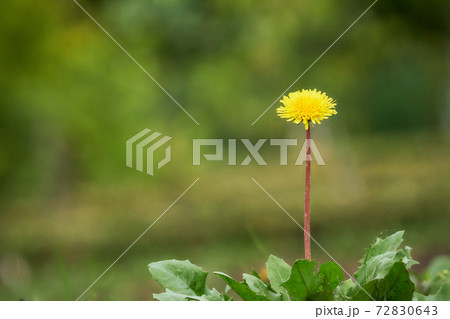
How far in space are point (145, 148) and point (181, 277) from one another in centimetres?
616

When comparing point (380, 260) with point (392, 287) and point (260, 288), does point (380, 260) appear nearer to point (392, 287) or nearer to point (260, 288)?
point (392, 287)

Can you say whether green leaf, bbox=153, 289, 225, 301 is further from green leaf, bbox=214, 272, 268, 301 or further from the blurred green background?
the blurred green background

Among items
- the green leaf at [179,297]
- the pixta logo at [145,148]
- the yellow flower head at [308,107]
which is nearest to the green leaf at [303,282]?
the green leaf at [179,297]

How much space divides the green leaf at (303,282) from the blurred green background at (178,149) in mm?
3883


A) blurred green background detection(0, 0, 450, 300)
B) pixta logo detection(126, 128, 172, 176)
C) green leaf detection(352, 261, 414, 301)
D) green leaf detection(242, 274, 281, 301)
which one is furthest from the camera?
pixta logo detection(126, 128, 172, 176)

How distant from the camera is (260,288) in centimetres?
102

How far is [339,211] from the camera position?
239 inches

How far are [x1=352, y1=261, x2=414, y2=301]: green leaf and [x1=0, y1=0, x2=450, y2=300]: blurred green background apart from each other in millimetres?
3900

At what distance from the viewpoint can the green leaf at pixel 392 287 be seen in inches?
35.0

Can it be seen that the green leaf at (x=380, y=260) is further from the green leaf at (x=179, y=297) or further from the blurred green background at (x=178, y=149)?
the blurred green background at (x=178, y=149)

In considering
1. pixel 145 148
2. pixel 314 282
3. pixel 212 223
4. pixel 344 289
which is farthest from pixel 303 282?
pixel 145 148

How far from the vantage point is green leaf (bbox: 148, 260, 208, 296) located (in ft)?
3.49

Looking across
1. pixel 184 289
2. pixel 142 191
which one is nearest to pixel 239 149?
pixel 142 191

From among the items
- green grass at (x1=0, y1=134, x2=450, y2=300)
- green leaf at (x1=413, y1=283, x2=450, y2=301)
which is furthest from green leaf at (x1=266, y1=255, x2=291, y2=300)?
green grass at (x1=0, y1=134, x2=450, y2=300)
